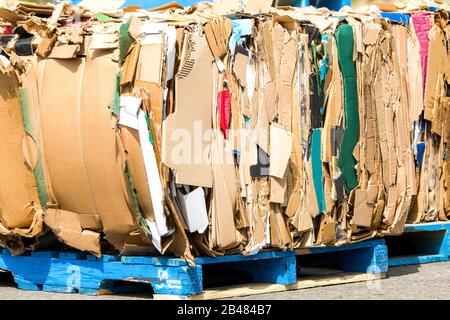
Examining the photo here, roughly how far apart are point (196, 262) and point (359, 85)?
6.44ft

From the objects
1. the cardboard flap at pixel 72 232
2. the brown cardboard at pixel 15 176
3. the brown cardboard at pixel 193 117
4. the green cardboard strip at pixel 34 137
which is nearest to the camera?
the brown cardboard at pixel 193 117

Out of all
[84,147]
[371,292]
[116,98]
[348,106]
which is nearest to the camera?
[116,98]

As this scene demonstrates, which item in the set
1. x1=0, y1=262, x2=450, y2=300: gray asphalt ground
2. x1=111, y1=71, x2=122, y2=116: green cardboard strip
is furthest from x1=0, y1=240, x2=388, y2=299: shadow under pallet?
x1=111, y1=71, x2=122, y2=116: green cardboard strip

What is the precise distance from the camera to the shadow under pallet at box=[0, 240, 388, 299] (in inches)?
275

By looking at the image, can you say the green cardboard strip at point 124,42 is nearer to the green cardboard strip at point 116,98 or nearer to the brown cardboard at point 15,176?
the green cardboard strip at point 116,98

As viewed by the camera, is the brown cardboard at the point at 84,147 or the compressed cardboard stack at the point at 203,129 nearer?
the compressed cardboard stack at the point at 203,129

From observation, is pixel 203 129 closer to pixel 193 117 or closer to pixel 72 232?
pixel 193 117

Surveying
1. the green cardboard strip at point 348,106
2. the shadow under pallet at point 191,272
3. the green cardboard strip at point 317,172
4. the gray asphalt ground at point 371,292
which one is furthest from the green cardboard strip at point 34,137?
the green cardboard strip at point 348,106

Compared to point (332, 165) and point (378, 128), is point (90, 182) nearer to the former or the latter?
point (332, 165)

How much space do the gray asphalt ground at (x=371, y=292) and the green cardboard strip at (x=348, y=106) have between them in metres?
0.77

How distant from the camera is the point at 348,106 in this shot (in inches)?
306

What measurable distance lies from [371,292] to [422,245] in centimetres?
189

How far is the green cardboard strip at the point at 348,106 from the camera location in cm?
774

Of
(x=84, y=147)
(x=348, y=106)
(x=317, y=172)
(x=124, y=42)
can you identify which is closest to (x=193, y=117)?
A: (x=124, y=42)
